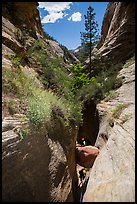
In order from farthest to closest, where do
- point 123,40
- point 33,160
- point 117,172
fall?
point 123,40 → point 33,160 → point 117,172

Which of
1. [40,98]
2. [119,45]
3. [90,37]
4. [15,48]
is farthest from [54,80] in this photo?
[90,37]

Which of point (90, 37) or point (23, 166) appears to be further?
point (90, 37)

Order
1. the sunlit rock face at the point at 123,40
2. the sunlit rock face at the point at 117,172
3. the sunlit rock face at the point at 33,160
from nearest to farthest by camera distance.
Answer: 1. the sunlit rock face at the point at 117,172
2. the sunlit rock face at the point at 33,160
3. the sunlit rock face at the point at 123,40

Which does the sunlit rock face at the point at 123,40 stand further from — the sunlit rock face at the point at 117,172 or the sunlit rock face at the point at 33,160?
the sunlit rock face at the point at 33,160

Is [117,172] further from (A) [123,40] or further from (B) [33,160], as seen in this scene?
(A) [123,40]

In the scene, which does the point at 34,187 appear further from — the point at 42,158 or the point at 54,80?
the point at 54,80

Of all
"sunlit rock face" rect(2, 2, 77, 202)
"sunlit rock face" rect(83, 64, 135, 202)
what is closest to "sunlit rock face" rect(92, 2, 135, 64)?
"sunlit rock face" rect(83, 64, 135, 202)

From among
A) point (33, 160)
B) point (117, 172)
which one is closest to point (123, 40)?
point (117, 172)

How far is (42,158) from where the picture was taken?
538 centimetres

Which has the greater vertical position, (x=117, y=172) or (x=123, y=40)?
(x=123, y=40)

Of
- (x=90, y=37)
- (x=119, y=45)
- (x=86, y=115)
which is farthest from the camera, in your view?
(x=90, y=37)

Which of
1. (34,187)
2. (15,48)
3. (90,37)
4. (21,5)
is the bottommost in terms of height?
(34,187)

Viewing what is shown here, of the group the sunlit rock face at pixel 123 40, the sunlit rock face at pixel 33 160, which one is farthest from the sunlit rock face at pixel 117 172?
the sunlit rock face at pixel 123 40

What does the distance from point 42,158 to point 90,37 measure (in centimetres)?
2226
